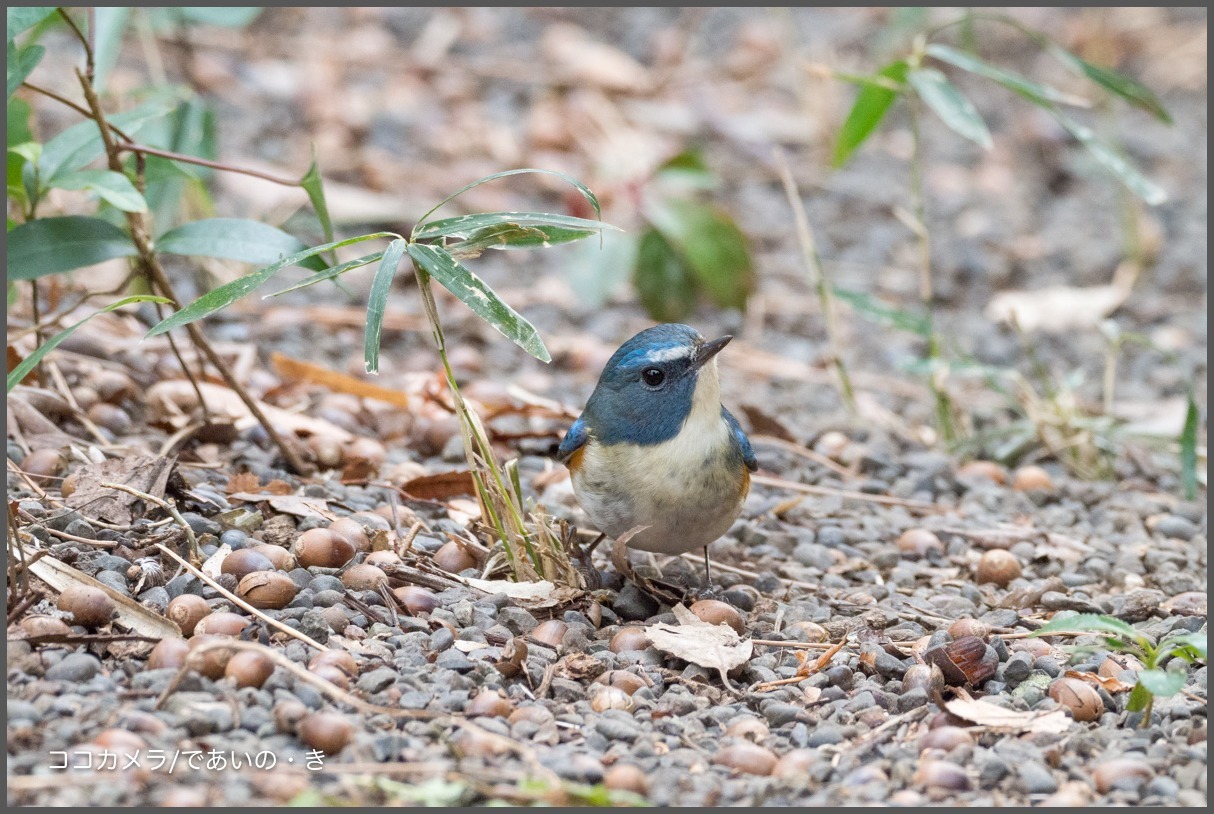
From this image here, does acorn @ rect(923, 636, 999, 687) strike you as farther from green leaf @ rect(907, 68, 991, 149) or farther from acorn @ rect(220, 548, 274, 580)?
green leaf @ rect(907, 68, 991, 149)

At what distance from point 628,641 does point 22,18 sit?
251cm

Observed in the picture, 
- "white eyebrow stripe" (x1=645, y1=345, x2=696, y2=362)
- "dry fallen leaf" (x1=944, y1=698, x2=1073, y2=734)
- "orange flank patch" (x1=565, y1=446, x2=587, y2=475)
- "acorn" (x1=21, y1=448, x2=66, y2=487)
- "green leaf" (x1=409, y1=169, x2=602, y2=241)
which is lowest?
"dry fallen leaf" (x1=944, y1=698, x2=1073, y2=734)

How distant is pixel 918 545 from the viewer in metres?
4.38

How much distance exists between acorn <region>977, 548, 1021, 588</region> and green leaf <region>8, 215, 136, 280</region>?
9.61 feet

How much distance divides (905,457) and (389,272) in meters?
2.84

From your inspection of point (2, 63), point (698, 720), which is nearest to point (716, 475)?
point (698, 720)

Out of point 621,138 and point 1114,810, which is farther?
point 621,138

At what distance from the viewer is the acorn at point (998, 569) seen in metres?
4.10

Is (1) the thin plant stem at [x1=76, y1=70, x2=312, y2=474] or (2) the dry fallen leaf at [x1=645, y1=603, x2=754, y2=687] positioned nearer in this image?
(2) the dry fallen leaf at [x1=645, y1=603, x2=754, y2=687]

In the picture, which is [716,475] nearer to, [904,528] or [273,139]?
[904,528]

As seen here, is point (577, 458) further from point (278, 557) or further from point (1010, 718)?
point (1010, 718)

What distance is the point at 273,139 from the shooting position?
25.4 ft

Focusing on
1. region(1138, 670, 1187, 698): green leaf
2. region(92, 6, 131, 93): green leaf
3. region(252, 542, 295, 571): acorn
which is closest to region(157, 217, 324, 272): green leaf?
region(252, 542, 295, 571): acorn

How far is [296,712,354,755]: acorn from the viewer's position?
2684mm
